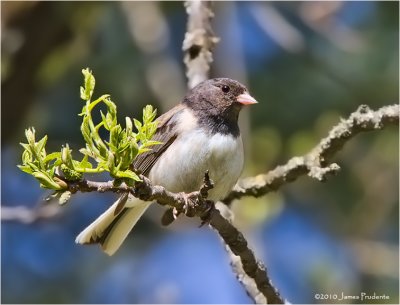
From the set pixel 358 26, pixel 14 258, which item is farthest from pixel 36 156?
pixel 358 26

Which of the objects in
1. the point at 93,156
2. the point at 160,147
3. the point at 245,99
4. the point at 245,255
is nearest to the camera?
the point at 93,156

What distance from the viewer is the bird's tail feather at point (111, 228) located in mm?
3039

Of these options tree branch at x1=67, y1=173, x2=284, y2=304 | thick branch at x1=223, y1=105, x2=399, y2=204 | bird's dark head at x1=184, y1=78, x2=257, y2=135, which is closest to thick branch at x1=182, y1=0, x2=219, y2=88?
bird's dark head at x1=184, y1=78, x2=257, y2=135

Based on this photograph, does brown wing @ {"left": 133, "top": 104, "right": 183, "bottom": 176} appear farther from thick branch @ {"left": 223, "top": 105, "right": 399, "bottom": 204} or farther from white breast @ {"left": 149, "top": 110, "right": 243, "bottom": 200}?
thick branch @ {"left": 223, "top": 105, "right": 399, "bottom": 204}

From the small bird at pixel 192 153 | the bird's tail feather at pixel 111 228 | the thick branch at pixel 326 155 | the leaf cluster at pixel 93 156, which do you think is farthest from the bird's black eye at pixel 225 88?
the leaf cluster at pixel 93 156

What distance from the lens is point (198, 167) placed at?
112 inches

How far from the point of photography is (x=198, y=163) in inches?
112

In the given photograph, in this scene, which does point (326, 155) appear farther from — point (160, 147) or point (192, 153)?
point (160, 147)

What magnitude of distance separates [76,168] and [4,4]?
3.07m

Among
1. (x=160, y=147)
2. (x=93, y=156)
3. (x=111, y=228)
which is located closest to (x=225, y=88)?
(x=160, y=147)

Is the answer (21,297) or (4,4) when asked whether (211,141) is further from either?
(21,297)

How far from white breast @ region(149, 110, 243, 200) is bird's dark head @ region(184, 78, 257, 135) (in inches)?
7.5

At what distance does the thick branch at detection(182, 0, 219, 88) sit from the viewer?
10.8ft

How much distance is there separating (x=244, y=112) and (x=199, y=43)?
45.6 inches
